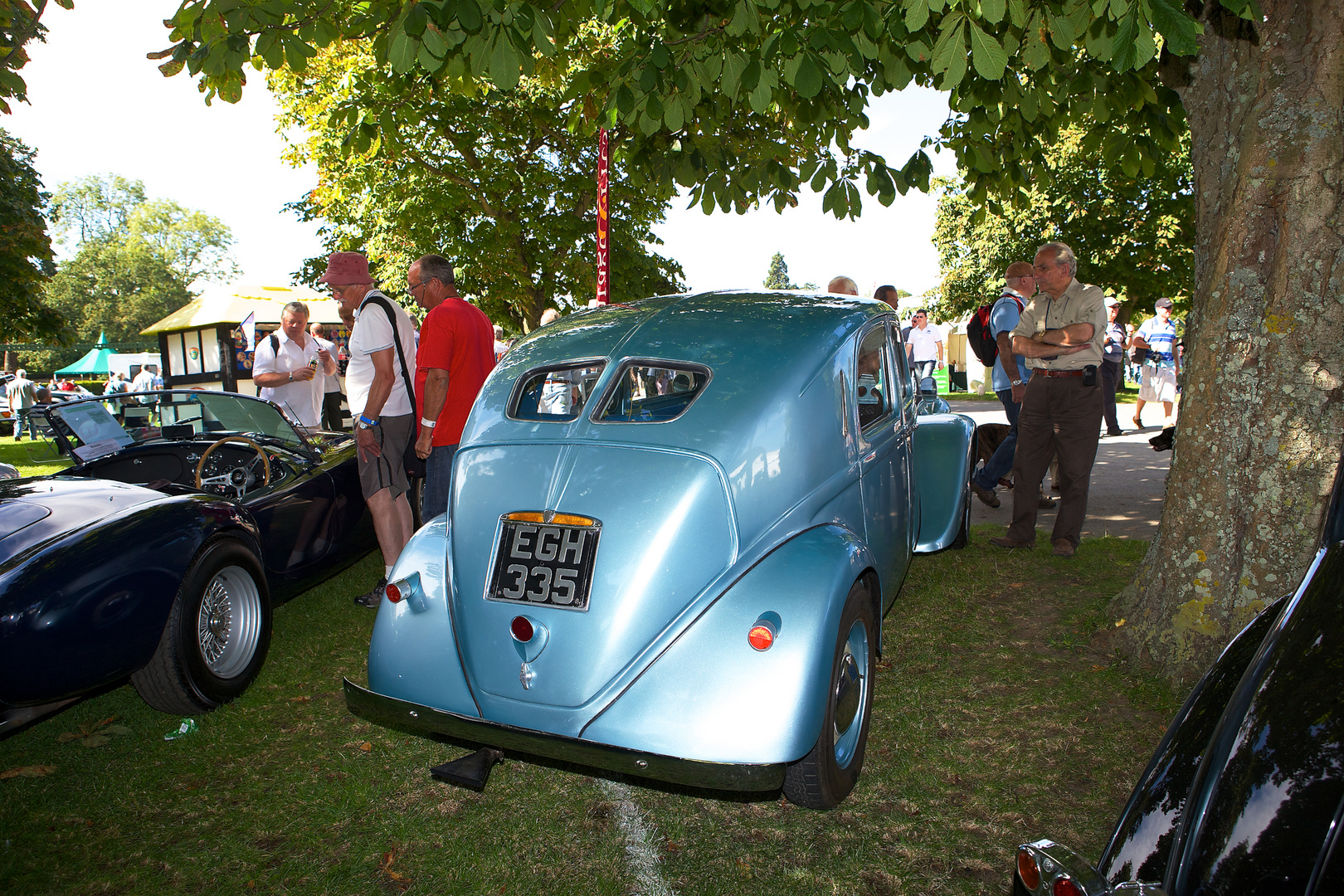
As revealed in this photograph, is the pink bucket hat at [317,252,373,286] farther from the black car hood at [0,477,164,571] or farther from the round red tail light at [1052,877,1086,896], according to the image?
the round red tail light at [1052,877,1086,896]

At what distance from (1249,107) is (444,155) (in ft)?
55.0

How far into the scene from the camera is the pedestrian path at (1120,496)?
678 centimetres

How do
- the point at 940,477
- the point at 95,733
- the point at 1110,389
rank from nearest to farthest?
the point at 95,733
the point at 940,477
the point at 1110,389

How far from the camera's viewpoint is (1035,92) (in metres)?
4.71

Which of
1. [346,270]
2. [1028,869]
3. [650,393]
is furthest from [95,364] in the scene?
[1028,869]

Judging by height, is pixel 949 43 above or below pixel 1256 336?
above

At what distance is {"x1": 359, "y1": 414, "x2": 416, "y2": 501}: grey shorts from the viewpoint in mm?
5152

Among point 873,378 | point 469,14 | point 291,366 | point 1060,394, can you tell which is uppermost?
point 469,14

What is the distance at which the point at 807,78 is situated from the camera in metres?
3.54

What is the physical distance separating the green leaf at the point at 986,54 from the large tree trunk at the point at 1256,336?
4.27 ft

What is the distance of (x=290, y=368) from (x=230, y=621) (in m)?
4.09

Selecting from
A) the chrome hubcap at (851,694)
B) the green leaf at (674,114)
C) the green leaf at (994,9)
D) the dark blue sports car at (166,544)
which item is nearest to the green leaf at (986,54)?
the green leaf at (994,9)

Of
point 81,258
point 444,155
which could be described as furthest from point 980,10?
point 81,258

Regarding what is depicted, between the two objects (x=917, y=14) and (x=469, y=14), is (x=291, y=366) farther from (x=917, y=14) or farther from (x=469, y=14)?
(x=917, y=14)
